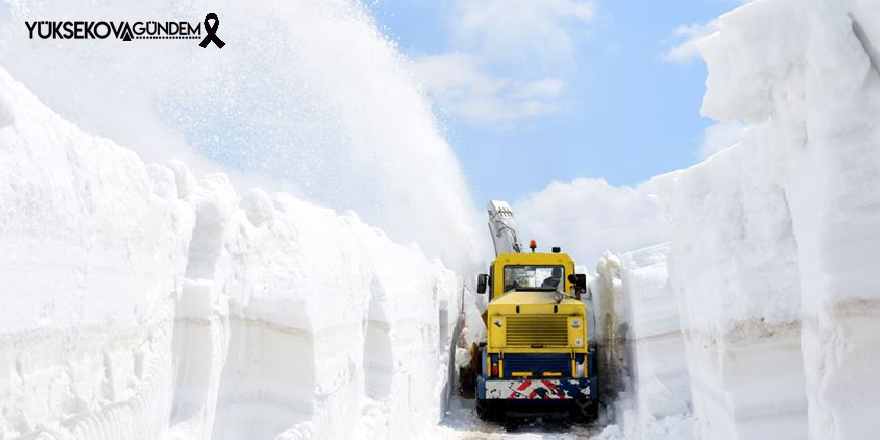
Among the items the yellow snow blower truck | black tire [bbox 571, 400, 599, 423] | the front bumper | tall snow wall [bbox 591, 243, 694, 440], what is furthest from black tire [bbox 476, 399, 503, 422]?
tall snow wall [bbox 591, 243, 694, 440]

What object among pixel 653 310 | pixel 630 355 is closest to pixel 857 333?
pixel 653 310

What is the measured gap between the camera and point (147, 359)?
409 centimetres

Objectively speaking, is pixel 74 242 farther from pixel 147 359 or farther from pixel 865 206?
pixel 865 206

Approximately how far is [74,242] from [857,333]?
3735mm

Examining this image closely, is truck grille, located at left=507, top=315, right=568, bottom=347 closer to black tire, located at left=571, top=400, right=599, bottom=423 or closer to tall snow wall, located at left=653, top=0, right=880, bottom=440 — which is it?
black tire, located at left=571, top=400, right=599, bottom=423

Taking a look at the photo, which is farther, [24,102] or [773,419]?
[773,419]

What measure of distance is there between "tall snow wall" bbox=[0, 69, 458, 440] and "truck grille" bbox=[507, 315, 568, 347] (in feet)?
17.5

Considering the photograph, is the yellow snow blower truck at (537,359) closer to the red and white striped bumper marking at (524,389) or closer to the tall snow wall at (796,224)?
the red and white striped bumper marking at (524,389)

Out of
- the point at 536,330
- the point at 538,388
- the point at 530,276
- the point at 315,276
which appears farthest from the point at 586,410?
the point at 315,276

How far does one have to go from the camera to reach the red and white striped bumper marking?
1266 centimetres

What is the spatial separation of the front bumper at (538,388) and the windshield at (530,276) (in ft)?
Answer: 7.25

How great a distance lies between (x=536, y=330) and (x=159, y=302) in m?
9.47

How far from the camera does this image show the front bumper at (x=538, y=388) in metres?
12.6

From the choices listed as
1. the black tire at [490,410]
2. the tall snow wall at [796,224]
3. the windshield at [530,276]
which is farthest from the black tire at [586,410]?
the tall snow wall at [796,224]
